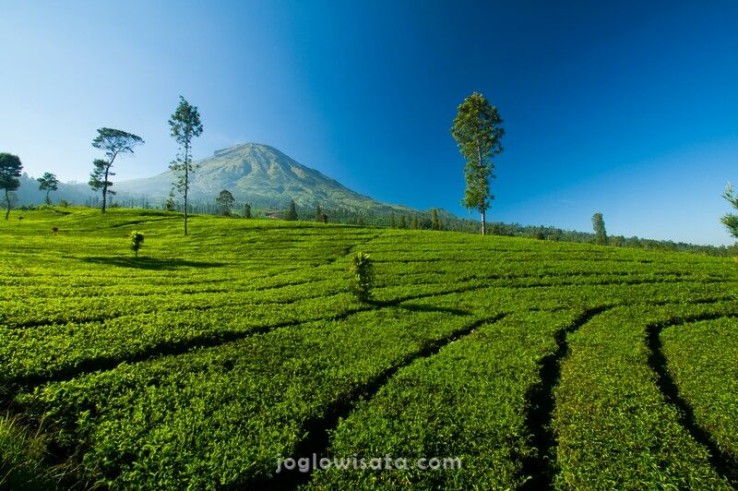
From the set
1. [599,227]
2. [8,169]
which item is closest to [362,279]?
[8,169]

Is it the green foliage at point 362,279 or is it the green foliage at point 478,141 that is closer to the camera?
the green foliage at point 362,279

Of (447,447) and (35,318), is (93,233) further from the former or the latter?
(447,447)

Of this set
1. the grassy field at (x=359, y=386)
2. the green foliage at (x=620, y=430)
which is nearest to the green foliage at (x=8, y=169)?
the grassy field at (x=359, y=386)

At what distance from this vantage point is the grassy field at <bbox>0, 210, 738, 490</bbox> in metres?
6.49

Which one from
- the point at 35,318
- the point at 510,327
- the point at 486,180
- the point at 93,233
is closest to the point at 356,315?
the point at 510,327

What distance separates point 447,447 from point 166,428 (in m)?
6.15

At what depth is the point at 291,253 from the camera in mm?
34562

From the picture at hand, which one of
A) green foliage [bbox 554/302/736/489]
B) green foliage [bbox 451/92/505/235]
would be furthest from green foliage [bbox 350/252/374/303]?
green foliage [bbox 451/92/505/235]

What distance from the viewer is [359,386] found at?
9.42 meters

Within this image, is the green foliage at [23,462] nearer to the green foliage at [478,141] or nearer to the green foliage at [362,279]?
the green foliage at [362,279]

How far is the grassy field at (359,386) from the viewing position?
6.49 meters

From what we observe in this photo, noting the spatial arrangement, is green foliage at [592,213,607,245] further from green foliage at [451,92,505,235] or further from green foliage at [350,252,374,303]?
green foliage at [350,252,374,303]

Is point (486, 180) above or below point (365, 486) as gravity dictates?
above

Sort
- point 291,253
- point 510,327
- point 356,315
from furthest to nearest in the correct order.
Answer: point 291,253
point 356,315
point 510,327
